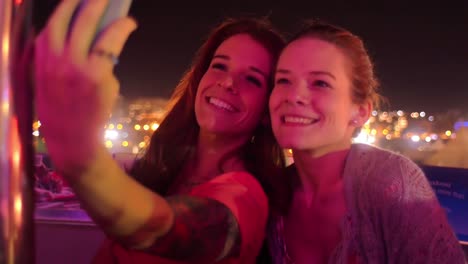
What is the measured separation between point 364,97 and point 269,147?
1.37 ft

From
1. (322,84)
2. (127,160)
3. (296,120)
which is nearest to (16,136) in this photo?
(296,120)

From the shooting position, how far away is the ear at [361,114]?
6.04 ft

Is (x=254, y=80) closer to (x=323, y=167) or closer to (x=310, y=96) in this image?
(x=310, y=96)

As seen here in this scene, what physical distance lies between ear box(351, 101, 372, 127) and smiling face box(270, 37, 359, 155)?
4.1 inches

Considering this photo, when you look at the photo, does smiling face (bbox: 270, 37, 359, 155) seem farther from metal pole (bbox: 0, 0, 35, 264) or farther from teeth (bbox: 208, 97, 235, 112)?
metal pole (bbox: 0, 0, 35, 264)

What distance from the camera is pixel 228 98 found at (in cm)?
177

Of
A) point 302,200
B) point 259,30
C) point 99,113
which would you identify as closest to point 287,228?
point 302,200

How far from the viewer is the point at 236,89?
5.78 feet

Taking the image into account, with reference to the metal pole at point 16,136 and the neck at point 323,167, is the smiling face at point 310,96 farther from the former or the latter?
the metal pole at point 16,136

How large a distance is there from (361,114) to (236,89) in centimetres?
51

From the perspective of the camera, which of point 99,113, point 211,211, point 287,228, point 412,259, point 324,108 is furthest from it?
point 287,228

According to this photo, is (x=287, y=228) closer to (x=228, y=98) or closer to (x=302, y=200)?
(x=302, y=200)

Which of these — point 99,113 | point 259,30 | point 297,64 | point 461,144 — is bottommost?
point 461,144

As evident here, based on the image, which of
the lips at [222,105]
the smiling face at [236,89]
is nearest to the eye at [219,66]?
the smiling face at [236,89]
